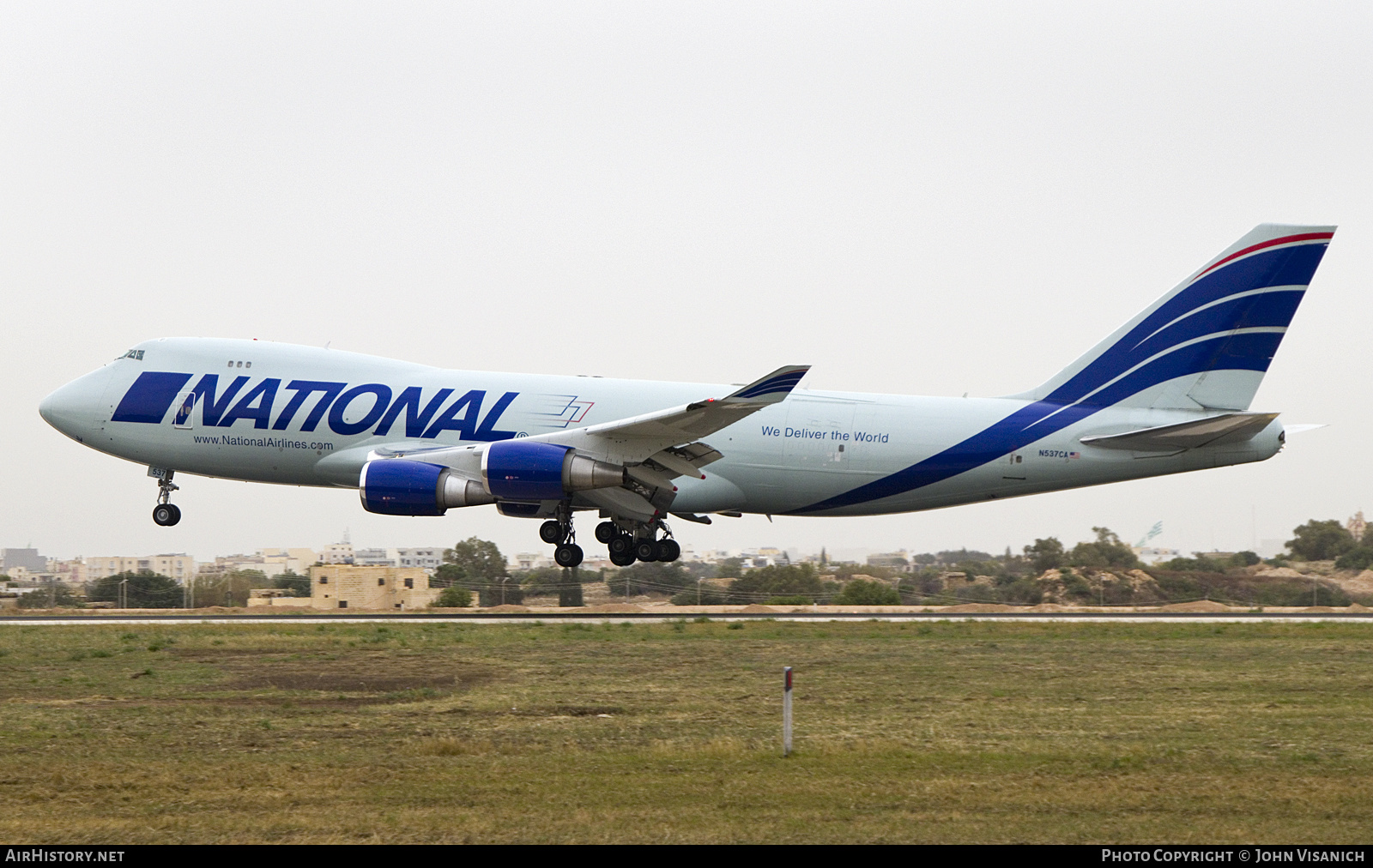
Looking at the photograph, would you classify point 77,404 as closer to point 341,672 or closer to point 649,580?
point 341,672

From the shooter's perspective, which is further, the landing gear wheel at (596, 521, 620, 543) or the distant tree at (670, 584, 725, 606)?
the distant tree at (670, 584, 725, 606)

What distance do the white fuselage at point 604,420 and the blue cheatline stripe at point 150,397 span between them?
1.8 inches

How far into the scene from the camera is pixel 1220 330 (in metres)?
29.8

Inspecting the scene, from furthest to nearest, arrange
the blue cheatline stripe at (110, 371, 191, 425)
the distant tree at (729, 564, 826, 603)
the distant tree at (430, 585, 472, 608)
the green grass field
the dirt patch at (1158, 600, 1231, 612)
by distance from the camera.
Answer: the distant tree at (729, 564, 826, 603) → the distant tree at (430, 585, 472, 608) → the dirt patch at (1158, 600, 1231, 612) → the blue cheatline stripe at (110, 371, 191, 425) → the green grass field

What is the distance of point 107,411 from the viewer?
31.9m

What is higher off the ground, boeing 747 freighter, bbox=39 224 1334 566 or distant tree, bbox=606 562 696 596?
boeing 747 freighter, bbox=39 224 1334 566

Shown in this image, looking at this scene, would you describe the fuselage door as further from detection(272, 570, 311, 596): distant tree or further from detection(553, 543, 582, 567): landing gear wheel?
detection(272, 570, 311, 596): distant tree

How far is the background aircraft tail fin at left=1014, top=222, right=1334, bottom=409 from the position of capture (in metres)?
29.7

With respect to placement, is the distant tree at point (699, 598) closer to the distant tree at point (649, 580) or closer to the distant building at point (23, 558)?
the distant tree at point (649, 580)

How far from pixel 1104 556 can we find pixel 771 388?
3115 cm

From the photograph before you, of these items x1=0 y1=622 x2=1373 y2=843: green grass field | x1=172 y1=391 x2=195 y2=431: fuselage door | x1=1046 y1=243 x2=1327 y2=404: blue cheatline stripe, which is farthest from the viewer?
x1=172 y1=391 x2=195 y2=431: fuselage door

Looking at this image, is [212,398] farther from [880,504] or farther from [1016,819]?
[1016,819]

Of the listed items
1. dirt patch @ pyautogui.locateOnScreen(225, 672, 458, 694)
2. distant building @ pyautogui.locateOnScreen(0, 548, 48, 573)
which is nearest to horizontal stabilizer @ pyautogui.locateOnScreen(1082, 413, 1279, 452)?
dirt patch @ pyautogui.locateOnScreen(225, 672, 458, 694)

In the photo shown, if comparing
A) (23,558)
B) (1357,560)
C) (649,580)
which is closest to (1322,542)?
(1357,560)
